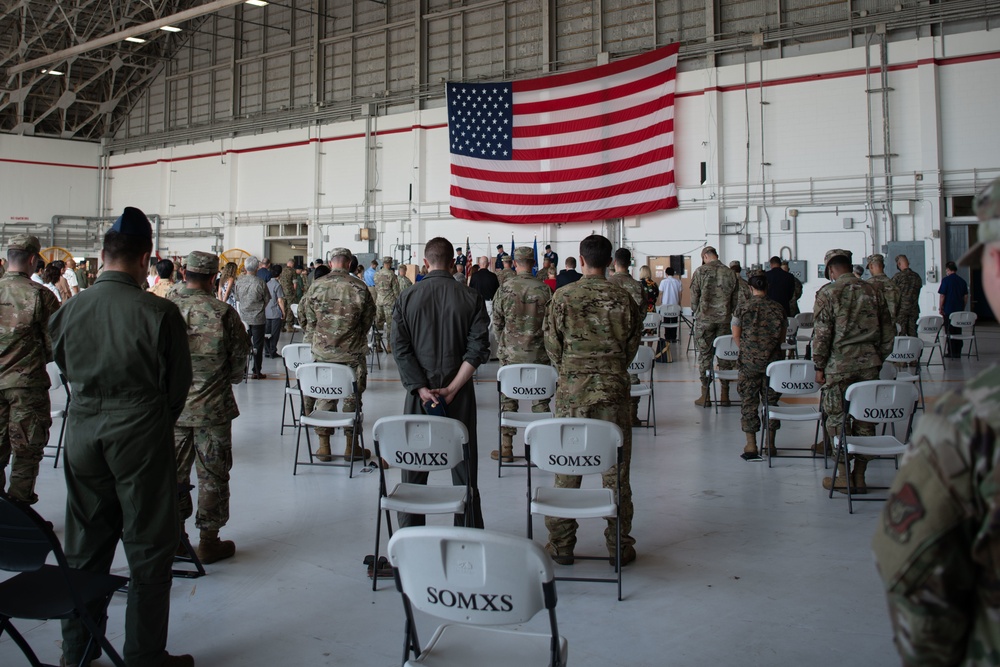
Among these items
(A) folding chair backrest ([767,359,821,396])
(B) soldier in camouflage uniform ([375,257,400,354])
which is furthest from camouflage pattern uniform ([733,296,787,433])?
(B) soldier in camouflage uniform ([375,257,400,354])

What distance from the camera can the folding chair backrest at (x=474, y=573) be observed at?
2033 mm

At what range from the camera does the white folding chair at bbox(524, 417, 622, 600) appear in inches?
144

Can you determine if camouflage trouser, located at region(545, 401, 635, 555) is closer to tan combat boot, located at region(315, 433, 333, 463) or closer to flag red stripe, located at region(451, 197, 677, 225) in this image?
tan combat boot, located at region(315, 433, 333, 463)

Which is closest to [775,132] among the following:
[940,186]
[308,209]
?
[940,186]

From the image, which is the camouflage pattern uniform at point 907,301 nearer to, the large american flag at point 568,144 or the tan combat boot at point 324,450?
the large american flag at point 568,144

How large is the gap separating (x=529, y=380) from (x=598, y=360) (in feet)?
6.68

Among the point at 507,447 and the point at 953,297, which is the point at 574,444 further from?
the point at 953,297

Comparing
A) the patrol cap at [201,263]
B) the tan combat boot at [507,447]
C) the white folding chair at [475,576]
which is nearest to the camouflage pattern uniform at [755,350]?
the tan combat boot at [507,447]

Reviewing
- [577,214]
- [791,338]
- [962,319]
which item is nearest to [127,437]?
[791,338]

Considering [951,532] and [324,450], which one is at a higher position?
[951,532]

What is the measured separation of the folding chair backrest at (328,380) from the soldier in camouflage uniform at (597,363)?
2252 millimetres

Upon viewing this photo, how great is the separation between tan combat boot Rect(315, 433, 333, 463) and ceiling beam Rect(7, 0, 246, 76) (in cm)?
1461

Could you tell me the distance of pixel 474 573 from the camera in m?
2.08

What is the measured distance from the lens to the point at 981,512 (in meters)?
1.10
